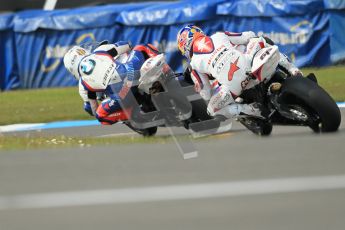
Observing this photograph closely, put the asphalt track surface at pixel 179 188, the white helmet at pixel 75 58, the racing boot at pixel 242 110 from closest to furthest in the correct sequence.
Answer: the asphalt track surface at pixel 179 188, the racing boot at pixel 242 110, the white helmet at pixel 75 58

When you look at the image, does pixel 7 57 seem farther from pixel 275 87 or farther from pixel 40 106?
pixel 275 87

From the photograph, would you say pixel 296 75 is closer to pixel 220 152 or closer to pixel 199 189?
pixel 220 152

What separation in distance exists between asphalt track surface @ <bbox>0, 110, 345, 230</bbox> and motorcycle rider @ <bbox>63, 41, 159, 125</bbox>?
2291mm

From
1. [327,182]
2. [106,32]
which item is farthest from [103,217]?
[106,32]

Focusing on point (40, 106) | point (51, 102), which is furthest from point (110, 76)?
point (51, 102)

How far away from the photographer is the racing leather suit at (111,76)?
29.8 ft

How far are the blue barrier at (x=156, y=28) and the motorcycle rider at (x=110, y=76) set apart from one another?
10876 mm

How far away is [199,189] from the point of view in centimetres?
484

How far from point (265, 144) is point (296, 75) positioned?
1437 millimetres

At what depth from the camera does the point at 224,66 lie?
27.4ft

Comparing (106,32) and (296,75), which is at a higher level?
(296,75)

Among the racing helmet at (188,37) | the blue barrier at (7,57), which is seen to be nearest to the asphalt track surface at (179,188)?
the racing helmet at (188,37)

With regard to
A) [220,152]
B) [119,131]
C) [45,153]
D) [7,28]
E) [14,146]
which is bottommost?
[7,28]

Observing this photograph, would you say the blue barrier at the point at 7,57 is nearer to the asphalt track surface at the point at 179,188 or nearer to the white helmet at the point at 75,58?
the white helmet at the point at 75,58
